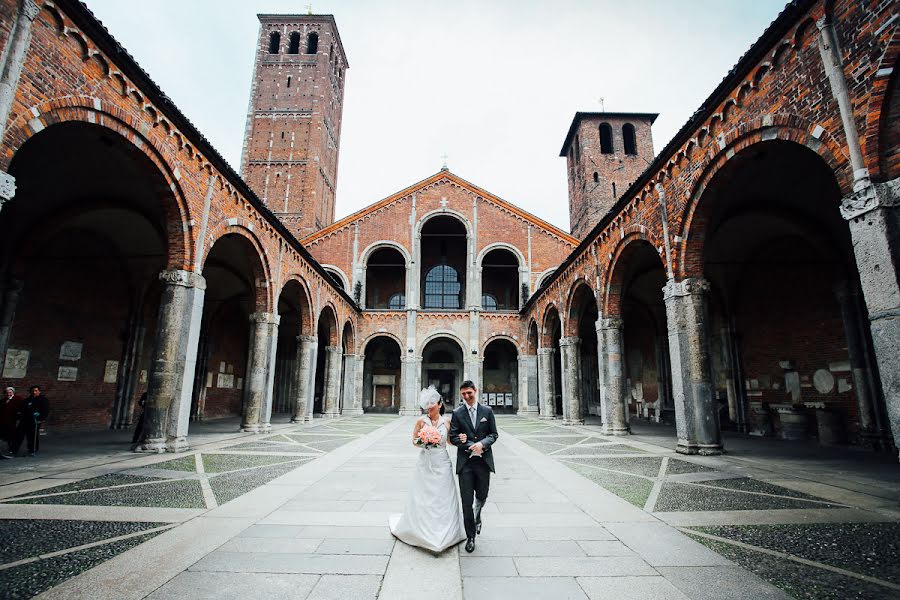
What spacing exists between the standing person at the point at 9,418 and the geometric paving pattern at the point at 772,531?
35.4ft

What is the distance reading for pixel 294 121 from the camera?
35.0 metres

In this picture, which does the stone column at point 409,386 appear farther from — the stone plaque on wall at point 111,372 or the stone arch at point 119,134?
the stone arch at point 119,134

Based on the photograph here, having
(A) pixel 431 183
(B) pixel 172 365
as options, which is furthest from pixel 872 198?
(A) pixel 431 183

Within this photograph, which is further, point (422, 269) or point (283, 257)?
point (422, 269)

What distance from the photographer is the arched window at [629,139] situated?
3272 centimetres

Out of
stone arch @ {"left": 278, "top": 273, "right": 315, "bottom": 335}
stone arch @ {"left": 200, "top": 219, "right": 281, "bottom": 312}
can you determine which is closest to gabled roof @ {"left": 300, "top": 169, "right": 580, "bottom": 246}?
stone arch @ {"left": 278, "top": 273, "right": 315, "bottom": 335}

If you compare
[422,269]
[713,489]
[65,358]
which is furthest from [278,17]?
[713,489]

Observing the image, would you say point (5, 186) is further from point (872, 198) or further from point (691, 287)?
point (691, 287)

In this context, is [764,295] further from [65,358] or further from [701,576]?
[65,358]

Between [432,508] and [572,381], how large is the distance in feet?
46.7

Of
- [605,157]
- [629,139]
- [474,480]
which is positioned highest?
[629,139]

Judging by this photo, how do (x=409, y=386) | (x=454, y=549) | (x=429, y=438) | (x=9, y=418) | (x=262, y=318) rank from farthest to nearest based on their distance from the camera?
(x=409, y=386)
(x=262, y=318)
(x=9, y=418)
(x=429, y=438)
(x=454, y=549)

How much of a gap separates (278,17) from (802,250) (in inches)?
1659

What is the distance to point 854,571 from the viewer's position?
338 centimetres
